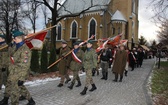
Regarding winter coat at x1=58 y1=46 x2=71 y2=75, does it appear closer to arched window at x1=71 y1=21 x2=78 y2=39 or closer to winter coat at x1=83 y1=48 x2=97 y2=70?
winter coat at x1=83 y1=48 x2=97 y2=70

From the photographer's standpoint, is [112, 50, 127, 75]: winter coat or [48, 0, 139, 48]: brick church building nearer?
[112, 50, 127, 75]: winter coat

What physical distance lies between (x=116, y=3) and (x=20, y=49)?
129 ft

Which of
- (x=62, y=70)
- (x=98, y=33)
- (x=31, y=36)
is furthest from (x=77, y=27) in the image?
(x=31, y=36)

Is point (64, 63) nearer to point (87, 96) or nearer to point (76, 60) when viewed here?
point (76, 60)

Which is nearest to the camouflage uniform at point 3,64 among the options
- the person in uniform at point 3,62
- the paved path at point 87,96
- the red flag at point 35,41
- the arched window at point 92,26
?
the person in uniform at point 3,62

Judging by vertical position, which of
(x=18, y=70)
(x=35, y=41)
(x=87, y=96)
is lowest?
(x=87, y=96)

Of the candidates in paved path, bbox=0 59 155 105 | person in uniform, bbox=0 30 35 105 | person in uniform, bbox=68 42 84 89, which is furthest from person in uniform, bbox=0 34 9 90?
person in uniform, bbox=68 42 84 89

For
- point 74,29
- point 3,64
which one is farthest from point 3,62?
point 74,29

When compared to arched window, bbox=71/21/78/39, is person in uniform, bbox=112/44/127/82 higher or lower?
lower

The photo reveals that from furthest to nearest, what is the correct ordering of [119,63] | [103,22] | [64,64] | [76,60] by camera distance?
[103,22], [119,63], [64,64], [76,60]

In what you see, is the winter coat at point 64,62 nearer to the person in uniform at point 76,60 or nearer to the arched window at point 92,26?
the person in uniform at point 76,60

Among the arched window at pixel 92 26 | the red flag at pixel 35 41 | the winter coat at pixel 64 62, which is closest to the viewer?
the red flag at pixel 35 41

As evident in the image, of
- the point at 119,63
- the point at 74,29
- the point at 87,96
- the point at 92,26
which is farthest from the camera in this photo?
the point at 74,29

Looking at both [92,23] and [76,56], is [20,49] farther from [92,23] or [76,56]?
[92,23]
